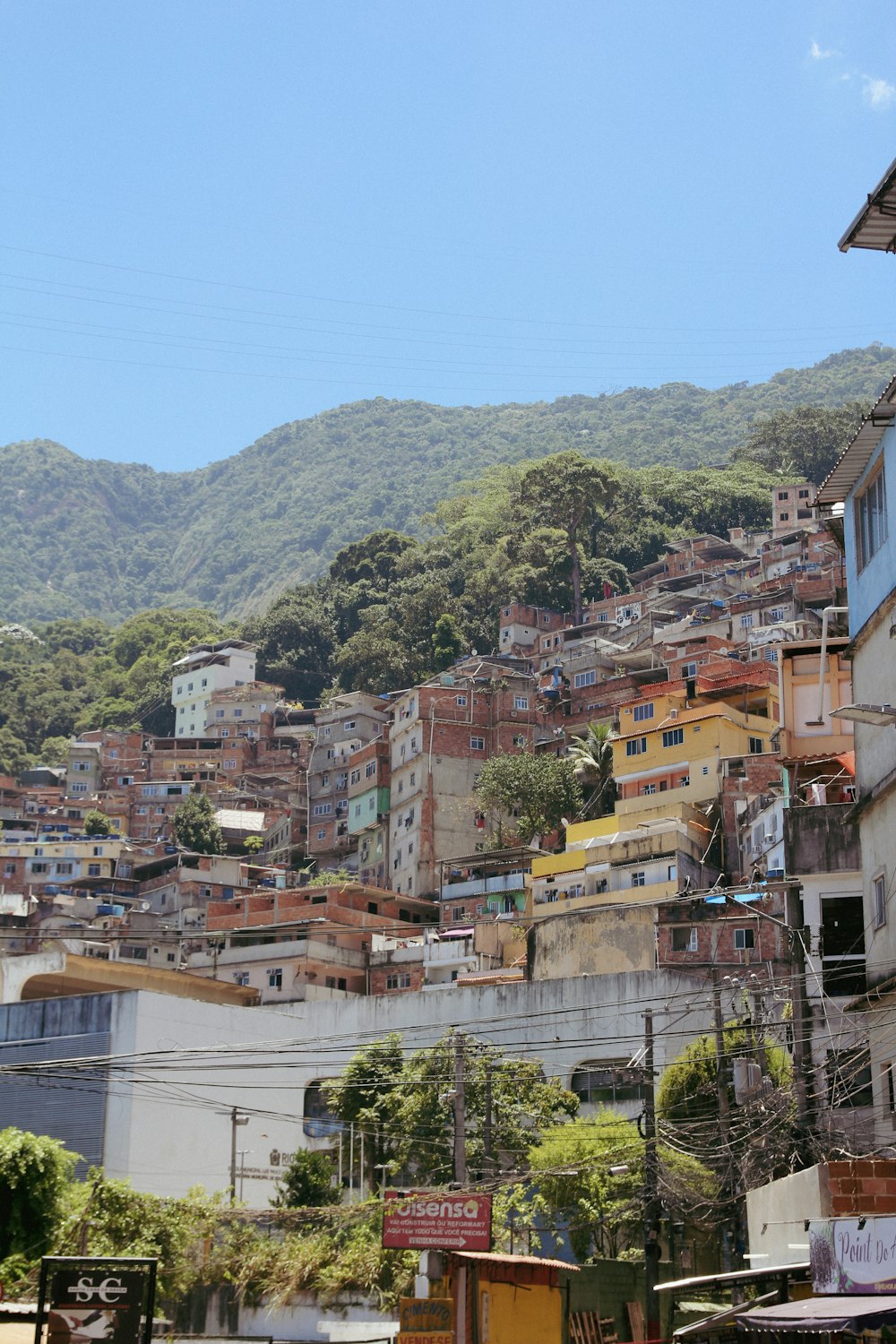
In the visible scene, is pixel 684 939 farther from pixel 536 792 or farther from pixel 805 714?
pixel 536 792

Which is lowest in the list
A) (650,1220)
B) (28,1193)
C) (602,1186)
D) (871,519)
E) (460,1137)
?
(650,1220)

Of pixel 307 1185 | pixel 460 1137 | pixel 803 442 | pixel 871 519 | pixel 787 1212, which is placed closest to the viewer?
pixel 787 1212

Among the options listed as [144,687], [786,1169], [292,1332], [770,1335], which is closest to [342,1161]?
[292,1332]

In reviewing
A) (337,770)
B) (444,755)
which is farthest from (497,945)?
(337,770)

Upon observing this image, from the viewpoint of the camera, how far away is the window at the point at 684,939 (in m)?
46.7

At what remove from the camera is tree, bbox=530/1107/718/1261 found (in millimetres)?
32344

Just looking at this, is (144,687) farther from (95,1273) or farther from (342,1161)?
(95,1273)

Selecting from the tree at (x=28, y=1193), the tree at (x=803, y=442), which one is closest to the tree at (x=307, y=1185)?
the tree at (x=28, y=1193)

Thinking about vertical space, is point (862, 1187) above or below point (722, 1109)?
below

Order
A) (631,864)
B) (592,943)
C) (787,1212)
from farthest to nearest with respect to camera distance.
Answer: (631,864), (592,943), (787,1212)

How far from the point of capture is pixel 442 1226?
18906 millimetres

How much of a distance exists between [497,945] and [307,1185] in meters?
16.7

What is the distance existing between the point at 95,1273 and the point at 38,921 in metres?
68.3

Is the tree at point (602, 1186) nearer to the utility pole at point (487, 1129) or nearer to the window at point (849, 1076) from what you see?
the utility pole at point (487, 1129)
